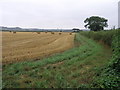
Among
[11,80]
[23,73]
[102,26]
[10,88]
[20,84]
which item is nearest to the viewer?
[10,88]

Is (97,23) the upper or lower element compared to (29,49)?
upper

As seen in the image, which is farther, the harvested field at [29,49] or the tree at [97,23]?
the tree at [97,23]

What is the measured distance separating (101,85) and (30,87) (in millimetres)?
2446

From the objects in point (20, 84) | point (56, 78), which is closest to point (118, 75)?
point (56, 78)

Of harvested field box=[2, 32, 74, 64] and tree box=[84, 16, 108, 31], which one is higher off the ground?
tree box=[84, 16, 108, 31]

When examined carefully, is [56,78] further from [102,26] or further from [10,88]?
[102,26]

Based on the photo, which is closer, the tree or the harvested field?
the harvested field

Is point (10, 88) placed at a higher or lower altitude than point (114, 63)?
lower

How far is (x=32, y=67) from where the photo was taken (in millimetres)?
7578

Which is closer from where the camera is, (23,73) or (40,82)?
(40,82)

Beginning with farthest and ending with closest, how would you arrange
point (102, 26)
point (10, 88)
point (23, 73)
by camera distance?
point (102, 26)
point (23, 73)
point (10, 88)

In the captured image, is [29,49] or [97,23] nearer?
[29,49]

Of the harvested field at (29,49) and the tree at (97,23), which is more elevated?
the tree at (97,23)

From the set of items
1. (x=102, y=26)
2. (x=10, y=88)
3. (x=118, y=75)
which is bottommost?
(x=10, y=88)
